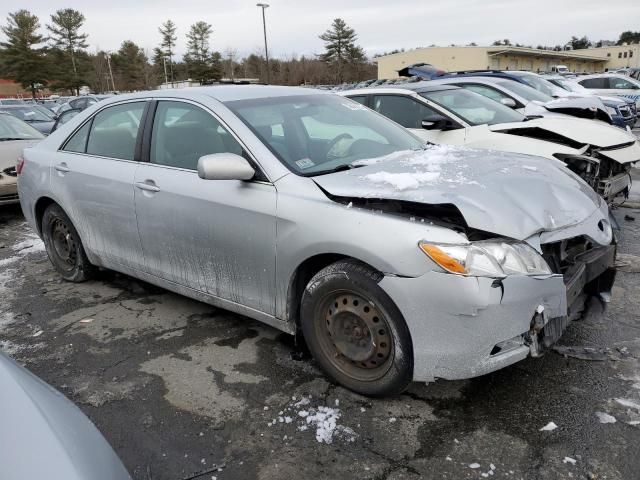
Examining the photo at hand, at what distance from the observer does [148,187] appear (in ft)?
12.3

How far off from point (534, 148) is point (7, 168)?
6960mm

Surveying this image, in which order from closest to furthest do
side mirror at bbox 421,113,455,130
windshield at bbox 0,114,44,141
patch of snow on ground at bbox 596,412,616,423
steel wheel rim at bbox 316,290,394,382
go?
patch of snow on ground at bbox 596,412,616,423
steel wheel rim at bbox 316,290,394,382
side mirror at bbox 421,113,455,130
windshield at bbox 0,114,44,141

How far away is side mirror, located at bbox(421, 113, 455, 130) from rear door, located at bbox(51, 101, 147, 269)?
11.0 ft

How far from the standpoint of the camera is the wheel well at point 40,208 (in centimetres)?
486

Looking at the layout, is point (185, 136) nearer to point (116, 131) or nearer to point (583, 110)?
point (116, 131)

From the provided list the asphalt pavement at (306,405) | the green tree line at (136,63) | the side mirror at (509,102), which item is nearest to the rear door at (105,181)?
the asphalt pavement at (306,405)

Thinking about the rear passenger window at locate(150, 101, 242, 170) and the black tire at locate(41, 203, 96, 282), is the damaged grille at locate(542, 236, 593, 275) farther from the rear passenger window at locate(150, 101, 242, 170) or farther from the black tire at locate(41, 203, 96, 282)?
the black tire at locate(41, 203, 96, 282)

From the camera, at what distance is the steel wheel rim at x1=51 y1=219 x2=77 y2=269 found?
4.81 metres

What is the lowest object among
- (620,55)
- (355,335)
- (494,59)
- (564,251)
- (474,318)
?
(355,335)

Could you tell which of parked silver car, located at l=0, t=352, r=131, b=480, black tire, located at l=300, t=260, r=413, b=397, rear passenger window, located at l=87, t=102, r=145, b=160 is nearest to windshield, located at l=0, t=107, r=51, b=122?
rear passenger window, located at l=87, t=102, r=145, b=160

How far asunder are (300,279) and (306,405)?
69 cm

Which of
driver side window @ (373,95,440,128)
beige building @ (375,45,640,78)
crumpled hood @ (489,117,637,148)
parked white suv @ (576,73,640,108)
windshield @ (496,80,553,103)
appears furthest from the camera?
beige building @ (375,45,640,78)

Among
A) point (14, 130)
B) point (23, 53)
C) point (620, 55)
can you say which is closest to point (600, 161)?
point (14, 130)

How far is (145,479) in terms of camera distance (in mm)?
2375
